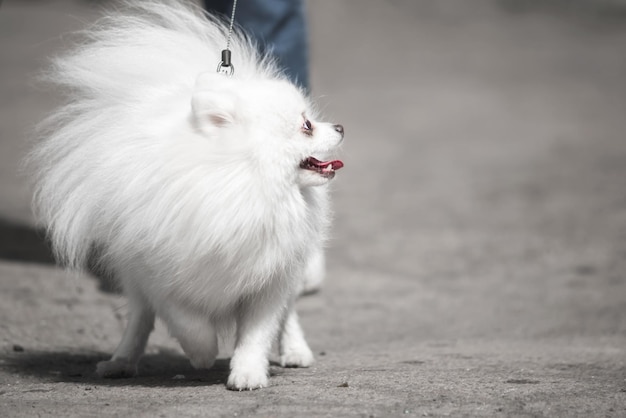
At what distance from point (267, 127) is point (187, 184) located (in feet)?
1.10

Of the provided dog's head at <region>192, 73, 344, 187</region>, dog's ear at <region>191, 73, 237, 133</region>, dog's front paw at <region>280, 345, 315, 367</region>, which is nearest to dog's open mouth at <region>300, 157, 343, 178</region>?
dog's head at <region>192, 73, 344, 187</region>

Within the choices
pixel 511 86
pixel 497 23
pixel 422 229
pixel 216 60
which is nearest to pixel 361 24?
pixel 497 23

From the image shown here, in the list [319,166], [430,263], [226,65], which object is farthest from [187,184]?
[430,263]

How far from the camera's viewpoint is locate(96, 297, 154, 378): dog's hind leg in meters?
3.74

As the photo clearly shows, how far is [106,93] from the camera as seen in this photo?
3619 mm

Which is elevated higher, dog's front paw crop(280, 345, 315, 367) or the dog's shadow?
dog's front paw crop(280, 345, 315, 367)

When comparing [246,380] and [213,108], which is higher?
[213,108]

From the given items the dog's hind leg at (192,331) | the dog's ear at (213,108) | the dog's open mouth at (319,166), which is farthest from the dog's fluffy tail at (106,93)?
the dog's open mouth at (319,166)

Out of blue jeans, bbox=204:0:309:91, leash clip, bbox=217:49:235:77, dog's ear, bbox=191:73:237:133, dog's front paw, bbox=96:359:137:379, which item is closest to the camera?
dog's ear, bbox=191:73:237:133

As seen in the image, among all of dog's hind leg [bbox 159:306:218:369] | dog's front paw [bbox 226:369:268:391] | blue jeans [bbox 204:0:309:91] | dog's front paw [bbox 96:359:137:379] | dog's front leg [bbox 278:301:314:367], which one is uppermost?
blue jeans [bbox 204:0:309:91]

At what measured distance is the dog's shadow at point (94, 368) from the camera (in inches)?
141

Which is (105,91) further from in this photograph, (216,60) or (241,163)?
(241,163)

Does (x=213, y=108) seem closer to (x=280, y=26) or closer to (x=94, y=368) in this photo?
(x=94, y=368)

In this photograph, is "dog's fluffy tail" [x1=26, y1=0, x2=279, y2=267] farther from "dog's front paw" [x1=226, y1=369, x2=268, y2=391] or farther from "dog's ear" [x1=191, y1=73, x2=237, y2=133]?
"dog's front paw" [x1=226, y1=369, x2=268, y2=391]
